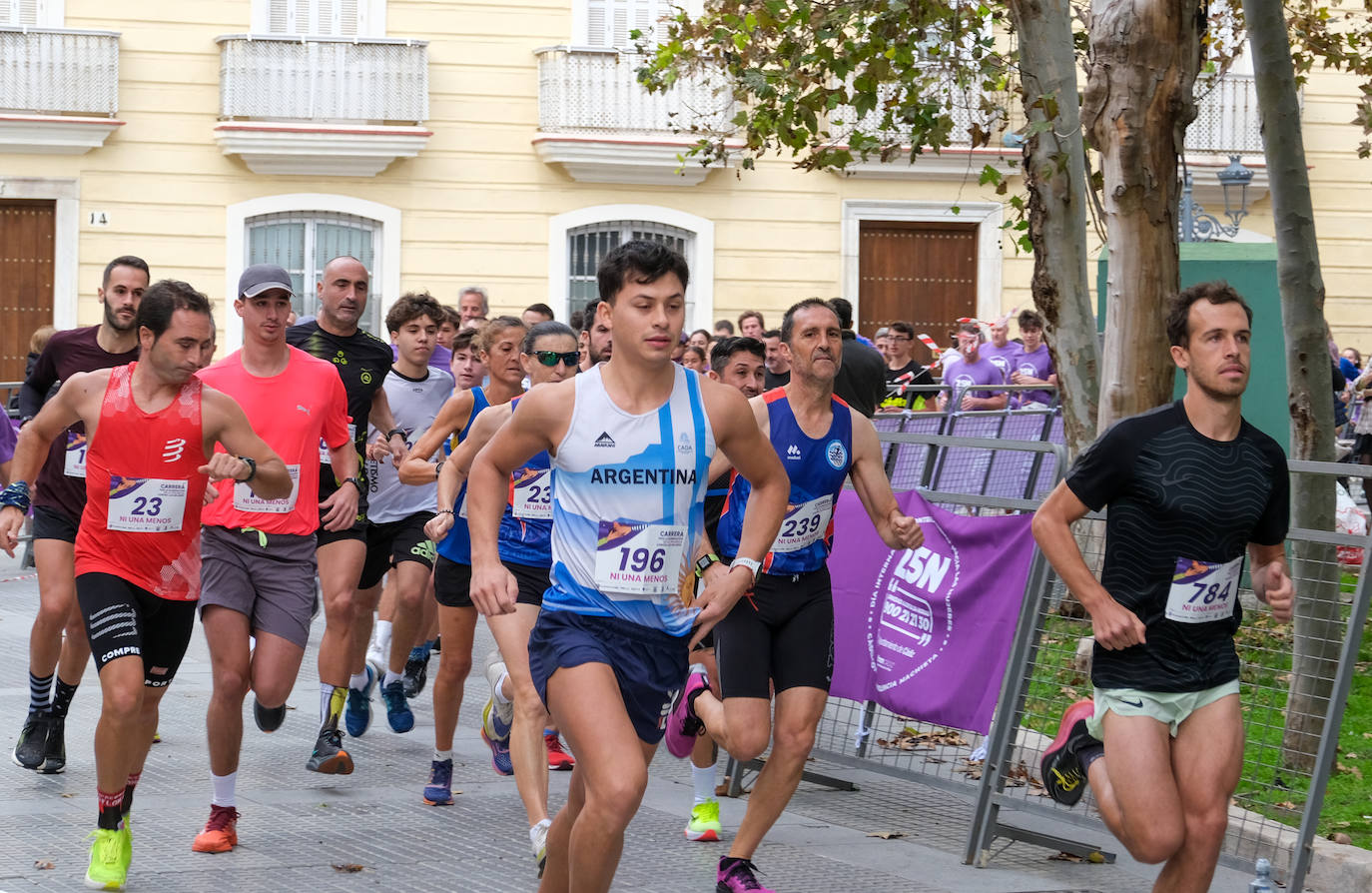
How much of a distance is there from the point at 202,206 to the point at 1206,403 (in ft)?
64.3

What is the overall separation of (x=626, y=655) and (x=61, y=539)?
3.77m

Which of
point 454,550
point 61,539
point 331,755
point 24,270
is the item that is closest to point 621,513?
point 454,550

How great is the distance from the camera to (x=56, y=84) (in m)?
22.5

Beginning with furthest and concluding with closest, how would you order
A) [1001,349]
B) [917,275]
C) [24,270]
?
[917,275]
[24,270]
[1001,349]

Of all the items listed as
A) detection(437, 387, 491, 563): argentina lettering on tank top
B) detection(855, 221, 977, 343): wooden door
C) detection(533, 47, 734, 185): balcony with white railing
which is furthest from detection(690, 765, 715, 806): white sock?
detection(855, 221, 977, 343): wooden door

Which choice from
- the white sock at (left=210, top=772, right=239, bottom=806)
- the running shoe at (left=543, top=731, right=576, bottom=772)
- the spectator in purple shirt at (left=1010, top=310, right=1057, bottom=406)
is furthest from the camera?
the spectator in purple shirt at (left=1010, top=310, right=1057, bottom=406)

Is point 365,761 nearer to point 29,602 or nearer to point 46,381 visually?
point 46,381

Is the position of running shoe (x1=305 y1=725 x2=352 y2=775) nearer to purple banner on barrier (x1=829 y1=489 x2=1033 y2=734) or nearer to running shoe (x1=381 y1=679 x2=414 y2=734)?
running shoe (x1=381 y1=679 x2=414 y2=734)

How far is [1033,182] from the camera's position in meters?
11.1

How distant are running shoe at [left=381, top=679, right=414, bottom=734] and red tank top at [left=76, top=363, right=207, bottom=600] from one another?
261 centimetres

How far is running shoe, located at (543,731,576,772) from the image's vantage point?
328 inches

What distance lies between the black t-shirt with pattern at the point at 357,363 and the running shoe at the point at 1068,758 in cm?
395

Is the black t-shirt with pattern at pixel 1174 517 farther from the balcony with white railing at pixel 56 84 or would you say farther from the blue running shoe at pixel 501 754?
the balcony with white railing at pixel 56 84

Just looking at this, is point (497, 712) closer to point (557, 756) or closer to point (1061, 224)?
point (557, 756)
